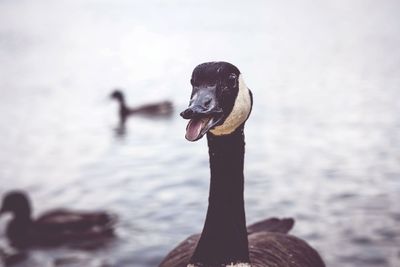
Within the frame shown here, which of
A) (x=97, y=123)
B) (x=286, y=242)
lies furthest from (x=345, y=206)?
Answer: (x=97, y=123)

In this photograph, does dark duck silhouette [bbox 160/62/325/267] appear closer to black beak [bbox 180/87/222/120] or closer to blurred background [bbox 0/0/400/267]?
black beak [bbox 180/87/222/120]

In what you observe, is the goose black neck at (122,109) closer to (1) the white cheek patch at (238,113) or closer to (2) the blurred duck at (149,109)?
(2) the blurred duck at (149,109)

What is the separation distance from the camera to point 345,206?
815cm

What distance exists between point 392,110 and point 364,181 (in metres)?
4.86

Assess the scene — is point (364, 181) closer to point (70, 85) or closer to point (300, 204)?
point (300, 204)

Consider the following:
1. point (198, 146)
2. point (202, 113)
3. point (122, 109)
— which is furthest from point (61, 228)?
point (122, 109)

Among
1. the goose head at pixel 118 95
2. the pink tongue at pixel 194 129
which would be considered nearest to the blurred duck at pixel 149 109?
the goose head at pixel 118 95

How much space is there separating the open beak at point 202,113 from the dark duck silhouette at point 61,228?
4.78 m

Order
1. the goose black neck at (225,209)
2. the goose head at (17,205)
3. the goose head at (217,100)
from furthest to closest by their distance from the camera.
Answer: the goose head at (17,205)
the goose black neck at (225,209)
the goose head at (217,100)

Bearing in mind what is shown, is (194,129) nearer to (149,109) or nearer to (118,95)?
(149,109)

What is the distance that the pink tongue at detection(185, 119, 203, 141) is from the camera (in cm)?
311

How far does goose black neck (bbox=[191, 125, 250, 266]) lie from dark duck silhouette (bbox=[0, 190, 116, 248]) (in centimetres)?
417

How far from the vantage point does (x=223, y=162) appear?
12.5ft

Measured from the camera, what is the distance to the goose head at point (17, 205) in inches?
318
